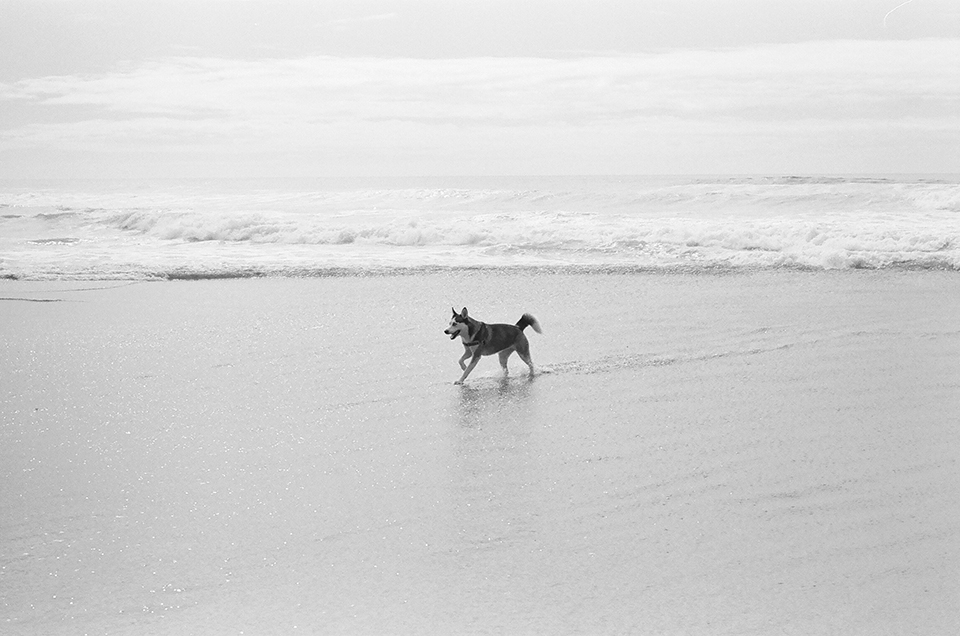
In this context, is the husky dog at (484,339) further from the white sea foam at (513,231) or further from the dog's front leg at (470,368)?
the white sea foam at (513,231)

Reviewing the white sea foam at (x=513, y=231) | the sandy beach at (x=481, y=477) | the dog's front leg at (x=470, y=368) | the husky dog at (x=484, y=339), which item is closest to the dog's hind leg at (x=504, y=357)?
the husky dog at (x=484, y=339)

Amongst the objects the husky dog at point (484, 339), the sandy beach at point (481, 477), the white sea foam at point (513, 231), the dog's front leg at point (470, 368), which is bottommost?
the sandy beach at point (481, 477)

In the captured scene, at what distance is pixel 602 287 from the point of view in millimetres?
11391

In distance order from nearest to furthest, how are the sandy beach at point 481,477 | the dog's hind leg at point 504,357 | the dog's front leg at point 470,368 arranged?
the sandy beach at point 481,477 → the dog's front leg at point 470,368 → the dog's hind leg at point 504,357

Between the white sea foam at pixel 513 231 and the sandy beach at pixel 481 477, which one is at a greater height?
the white sea foam at pixel 513 231

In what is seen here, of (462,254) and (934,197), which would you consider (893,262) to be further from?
(934,197)

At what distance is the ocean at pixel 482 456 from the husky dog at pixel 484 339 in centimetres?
21

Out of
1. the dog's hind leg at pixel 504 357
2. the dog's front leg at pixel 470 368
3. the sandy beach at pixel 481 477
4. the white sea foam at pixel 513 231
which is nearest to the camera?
the sandy beach at pixel 481 477

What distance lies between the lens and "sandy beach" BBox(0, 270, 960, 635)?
3.46 m

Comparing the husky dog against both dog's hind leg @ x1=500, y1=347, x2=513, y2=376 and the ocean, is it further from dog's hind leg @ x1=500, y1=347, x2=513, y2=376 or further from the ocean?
the ocean

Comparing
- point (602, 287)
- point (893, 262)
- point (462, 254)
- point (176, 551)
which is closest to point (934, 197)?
point (893, 262)

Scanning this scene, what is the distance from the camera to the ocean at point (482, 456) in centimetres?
349

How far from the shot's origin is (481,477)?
4855 mm

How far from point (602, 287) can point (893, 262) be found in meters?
4.93
